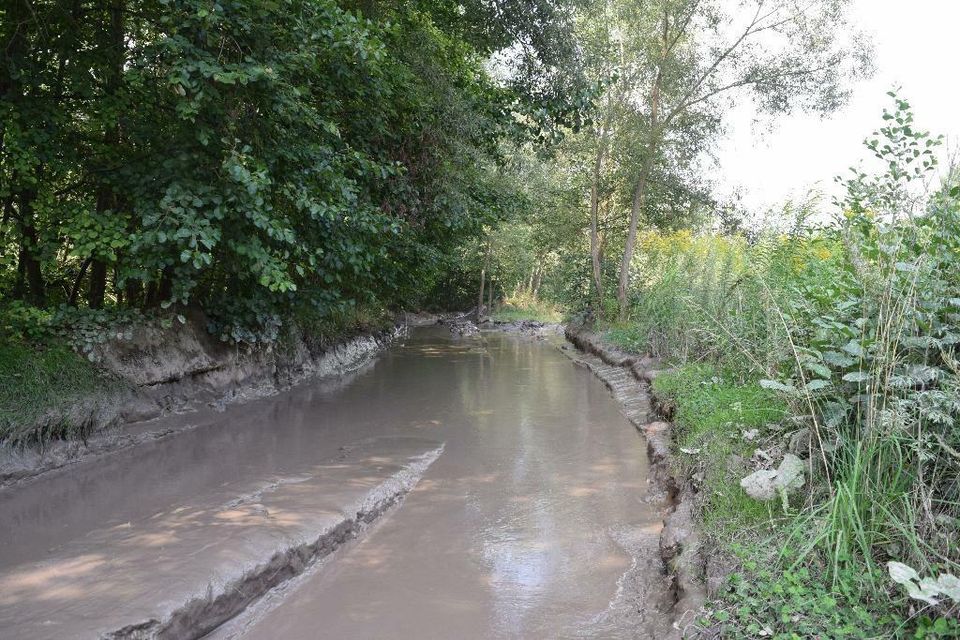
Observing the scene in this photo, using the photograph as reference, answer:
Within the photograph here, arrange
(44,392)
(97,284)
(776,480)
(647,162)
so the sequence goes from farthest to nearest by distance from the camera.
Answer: (647,162) → (97,284) → (44,392) → (776,480)

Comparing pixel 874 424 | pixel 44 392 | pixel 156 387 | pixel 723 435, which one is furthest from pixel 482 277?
pixel 874 424

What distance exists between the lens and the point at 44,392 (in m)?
6.00

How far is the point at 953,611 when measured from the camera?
248 cm

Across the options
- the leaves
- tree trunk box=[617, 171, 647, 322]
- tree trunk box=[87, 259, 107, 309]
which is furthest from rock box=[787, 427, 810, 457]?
tree trunk box=[617, 171, 647, 322]

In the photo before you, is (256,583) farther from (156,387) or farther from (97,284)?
(97,284)

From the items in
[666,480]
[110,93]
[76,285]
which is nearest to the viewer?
[666,480]

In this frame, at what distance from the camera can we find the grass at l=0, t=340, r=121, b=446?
568 centimetres

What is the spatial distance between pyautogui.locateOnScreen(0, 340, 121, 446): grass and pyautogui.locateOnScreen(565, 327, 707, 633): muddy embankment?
5581 millimetres

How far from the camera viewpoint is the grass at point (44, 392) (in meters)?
5.68

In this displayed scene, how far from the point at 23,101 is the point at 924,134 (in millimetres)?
7726

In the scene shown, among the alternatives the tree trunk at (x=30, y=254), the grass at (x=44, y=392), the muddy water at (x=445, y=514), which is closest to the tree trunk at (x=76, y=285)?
the tree trunk at (x=30, y=254)

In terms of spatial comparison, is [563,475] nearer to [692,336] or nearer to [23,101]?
[692,336]

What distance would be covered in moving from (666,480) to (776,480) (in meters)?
2.06

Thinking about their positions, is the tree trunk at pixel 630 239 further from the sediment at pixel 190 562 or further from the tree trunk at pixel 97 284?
the sediment at pixel 190 562
